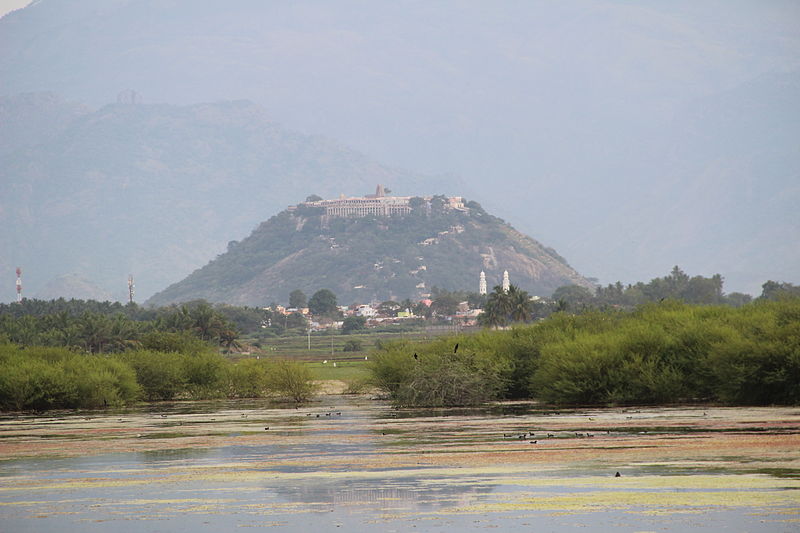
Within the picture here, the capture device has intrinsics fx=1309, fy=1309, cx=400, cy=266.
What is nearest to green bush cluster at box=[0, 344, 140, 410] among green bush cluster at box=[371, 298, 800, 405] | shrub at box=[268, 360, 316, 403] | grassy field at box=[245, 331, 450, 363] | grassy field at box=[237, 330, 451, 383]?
shrub at box=[268, 360, 316, 403]

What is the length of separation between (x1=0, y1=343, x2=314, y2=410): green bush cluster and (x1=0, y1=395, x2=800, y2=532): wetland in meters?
15.6

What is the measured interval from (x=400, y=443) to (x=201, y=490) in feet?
36.4

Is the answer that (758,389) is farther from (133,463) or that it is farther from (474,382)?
(133,463)

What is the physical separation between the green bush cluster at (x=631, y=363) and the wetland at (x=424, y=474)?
2.45m

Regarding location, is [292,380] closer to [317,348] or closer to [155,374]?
[155,374]

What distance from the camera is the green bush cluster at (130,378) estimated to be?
210ft

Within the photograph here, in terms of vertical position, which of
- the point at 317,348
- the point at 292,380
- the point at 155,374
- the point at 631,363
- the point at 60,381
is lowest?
the point at 292,380

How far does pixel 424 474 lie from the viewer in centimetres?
2953

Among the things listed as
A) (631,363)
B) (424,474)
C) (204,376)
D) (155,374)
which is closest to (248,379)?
(204,376)

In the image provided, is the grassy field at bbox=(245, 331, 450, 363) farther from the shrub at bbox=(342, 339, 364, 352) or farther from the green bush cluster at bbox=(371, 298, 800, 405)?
the green bush cluster at bbox=(371, 298, 800, 405)

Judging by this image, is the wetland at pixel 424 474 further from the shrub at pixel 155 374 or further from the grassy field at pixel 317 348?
the grassy field at pixel 317 348

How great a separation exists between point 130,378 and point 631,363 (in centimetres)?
2895

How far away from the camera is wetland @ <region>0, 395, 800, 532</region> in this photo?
75.8ft

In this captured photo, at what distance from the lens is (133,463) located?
35062 mm
